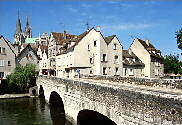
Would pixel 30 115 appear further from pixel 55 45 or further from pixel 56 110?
pixel 55 45

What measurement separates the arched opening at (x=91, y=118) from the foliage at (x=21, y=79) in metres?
23.0

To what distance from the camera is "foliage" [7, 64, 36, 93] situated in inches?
1567

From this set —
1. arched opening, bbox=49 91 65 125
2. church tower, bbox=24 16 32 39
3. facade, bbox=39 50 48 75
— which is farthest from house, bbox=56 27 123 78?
church tower, bbox=24 16 32 39

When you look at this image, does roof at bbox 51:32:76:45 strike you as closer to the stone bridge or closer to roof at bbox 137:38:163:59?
roof at bbox 137:38:163:59

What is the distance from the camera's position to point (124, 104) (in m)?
11.2

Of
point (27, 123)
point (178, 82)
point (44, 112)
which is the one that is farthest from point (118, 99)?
point (44, 112)

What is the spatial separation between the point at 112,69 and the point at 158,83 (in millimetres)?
26300

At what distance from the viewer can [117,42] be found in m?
41.0

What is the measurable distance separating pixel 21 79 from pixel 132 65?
20.3 metres

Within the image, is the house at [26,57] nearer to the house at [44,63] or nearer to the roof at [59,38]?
the house at [44,63]

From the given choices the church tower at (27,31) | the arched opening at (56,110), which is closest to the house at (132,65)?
the arched opening at (56,110)

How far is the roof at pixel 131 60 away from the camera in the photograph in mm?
44725

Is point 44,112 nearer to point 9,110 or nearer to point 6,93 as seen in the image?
point 9,110

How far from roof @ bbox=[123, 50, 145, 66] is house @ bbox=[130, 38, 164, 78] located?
0.96m
